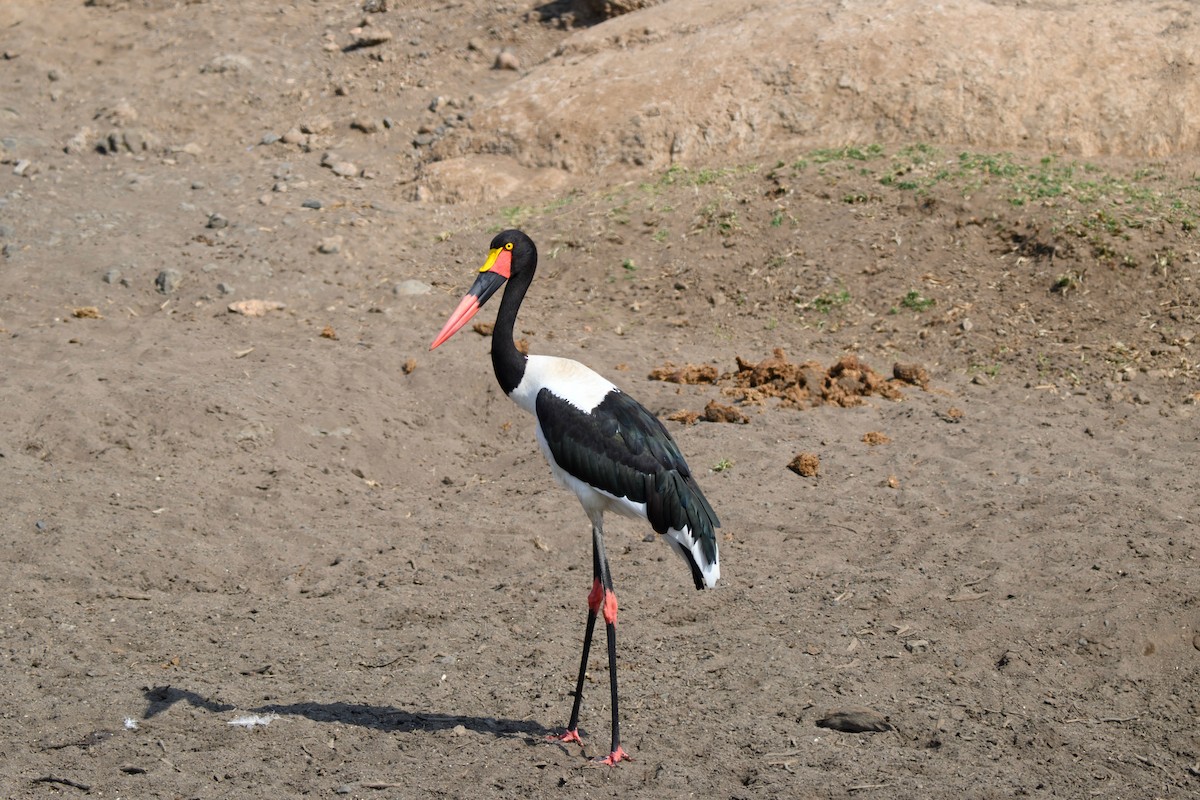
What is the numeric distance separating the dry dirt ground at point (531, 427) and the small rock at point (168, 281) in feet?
0.22

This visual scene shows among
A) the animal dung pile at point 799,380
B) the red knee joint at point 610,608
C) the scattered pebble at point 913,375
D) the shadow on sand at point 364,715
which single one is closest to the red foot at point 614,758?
the shadow on sand at point 364,715

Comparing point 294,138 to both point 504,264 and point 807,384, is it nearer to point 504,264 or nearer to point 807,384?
point 807,384

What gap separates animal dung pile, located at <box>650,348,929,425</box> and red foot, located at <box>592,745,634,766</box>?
3.71 metres

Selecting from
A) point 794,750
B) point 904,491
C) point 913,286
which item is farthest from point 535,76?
point 794,750

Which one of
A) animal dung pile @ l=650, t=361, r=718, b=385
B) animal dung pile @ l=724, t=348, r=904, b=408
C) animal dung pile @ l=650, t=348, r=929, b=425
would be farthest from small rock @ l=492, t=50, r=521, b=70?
animal dung pile @ l=724, t=348, r=904, b=408

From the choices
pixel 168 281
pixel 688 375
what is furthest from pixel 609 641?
pixel 168 281

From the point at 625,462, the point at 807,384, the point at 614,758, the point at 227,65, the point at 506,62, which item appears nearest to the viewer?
the point at 614,758

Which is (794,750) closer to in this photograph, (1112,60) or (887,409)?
(887,409)

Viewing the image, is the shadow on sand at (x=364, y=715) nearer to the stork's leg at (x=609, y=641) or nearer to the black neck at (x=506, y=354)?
the stork's leg at (x=609, y=641)

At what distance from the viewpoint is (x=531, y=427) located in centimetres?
806

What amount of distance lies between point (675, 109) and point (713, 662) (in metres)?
7.24

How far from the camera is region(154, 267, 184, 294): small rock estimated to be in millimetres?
9633

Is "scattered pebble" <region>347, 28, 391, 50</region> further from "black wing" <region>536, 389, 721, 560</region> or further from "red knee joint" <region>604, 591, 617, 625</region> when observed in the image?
"red knee joint" <region>604, 591, 617, 625</region>

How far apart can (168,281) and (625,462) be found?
6184 millimetres
